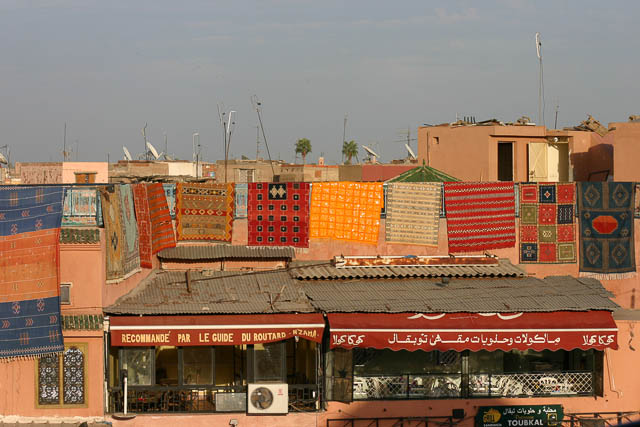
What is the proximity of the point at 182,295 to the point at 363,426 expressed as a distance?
3.34 metres

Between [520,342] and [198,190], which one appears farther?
[198,190]

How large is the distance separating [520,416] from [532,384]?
0.58 meters

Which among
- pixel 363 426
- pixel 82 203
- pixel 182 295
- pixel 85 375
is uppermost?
pixel 82 203

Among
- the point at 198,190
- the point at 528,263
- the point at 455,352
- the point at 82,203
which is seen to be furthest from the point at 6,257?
the point at 528,263

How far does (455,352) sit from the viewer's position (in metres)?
13.1

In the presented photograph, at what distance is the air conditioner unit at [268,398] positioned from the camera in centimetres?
1223

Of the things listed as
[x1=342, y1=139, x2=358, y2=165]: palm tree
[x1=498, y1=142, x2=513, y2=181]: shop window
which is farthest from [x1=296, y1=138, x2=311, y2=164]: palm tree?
[x1=498, y1=142, x2=513, y2=181]: shop window

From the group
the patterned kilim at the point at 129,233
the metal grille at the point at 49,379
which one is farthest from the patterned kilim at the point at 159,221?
the metal grille at the point at 49,379

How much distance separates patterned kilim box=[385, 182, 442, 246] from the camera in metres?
14.6

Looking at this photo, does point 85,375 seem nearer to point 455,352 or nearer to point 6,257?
point 6,257

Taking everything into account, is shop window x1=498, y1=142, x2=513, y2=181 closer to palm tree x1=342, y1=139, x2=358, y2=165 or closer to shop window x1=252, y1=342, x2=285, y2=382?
shop window x1=252, y1=342, x2=285, y2=382

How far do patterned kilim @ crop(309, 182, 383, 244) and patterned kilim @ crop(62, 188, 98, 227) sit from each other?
14.0 ft

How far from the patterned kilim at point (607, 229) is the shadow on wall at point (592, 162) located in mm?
6608

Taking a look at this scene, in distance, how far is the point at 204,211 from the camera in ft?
46.9
